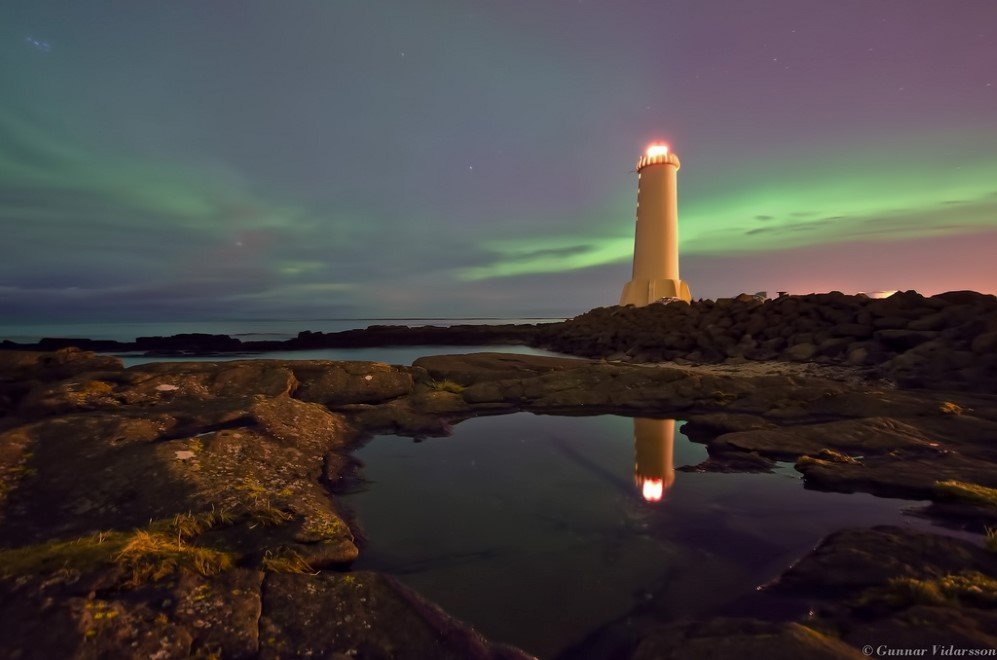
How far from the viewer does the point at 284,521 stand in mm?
4773

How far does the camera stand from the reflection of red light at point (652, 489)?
6.55 meters

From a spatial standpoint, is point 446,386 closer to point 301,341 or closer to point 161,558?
point 161,558

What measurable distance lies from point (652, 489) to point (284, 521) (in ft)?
18.1

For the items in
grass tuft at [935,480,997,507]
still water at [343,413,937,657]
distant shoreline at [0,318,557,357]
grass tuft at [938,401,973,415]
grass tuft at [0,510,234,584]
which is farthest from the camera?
distant shoreline at [0,318,557,357]

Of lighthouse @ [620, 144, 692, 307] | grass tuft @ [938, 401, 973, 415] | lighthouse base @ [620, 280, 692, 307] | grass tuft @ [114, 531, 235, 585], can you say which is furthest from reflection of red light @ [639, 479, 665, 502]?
lighthouse @ [620, 144, 692, 307]

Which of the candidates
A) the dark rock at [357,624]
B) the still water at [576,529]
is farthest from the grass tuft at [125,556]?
the still water at [576,529]

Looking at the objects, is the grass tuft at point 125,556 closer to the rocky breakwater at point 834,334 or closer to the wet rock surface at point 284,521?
the wet rock surface at point 284,521

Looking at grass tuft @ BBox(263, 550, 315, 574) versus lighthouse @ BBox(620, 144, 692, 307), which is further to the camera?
lighthouse @ BBox(620, 144, 692, 307)

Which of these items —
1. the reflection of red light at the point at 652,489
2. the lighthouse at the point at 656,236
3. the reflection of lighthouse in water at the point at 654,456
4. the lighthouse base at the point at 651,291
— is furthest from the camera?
the lighthouse at the point at 656,236

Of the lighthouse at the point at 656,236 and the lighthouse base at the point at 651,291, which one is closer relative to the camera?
the lighthouse base at the point at 651,291

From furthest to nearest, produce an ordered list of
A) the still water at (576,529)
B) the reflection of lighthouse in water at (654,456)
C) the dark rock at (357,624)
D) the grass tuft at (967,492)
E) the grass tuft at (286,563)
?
1. the reflection of lighthouse in water at (654,456)
2. the grass tuft at (967,492)
3. the still water at (576,529)
4. the grass tuft at (286,563)
5. the dark rock at (357,624)

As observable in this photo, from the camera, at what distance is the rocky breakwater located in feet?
44.4

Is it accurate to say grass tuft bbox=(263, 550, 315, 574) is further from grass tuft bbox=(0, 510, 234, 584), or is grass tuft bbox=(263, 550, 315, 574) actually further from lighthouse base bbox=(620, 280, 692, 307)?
lighthouse base bbox=(620, 280, 692, 307)

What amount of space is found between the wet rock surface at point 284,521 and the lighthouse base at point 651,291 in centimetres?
2915
